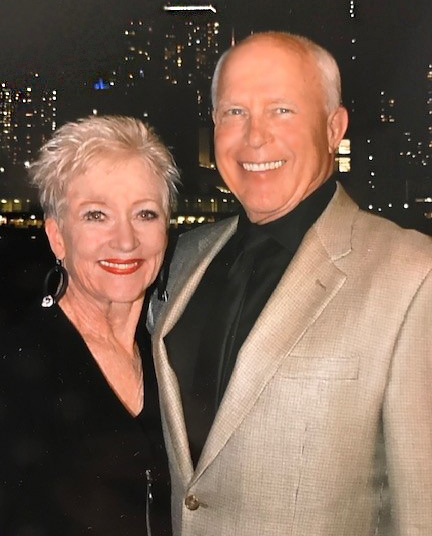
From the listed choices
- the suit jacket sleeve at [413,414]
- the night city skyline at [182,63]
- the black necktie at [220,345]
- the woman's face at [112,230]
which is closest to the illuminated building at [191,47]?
the night city skyline at [182,63]

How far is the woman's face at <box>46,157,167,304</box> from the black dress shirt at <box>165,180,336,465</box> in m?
0.21

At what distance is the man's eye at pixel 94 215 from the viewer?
76.4 inches

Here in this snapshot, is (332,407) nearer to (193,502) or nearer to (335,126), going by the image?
(193,502)

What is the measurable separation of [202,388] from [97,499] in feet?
1.48

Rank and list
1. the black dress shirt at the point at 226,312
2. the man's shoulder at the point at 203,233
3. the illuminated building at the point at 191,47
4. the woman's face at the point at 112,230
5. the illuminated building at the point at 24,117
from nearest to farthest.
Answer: the black dress shirt at the point at 226,312 → the woman's face at the point at 112,230 → the man's shoulder at the point at 203,233 → the illuminated building at the point at 24,117 → the illuminated building at the point at 191,47

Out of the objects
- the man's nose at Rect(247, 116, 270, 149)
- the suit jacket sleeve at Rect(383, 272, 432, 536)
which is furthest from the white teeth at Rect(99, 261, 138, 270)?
the suit jacket sleeve at Rect(383, 272, 432, 536)

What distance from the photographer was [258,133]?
1.87 metres

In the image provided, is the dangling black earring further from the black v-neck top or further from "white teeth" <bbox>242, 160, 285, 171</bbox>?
"white teeth" <bbox>242, 160, 285, 171</bbox>

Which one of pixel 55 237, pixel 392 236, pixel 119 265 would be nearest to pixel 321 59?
pixel 392 236

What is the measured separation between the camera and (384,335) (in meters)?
1.56

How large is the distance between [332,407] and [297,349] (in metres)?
0.16

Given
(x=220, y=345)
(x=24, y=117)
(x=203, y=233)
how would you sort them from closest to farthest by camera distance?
1. (x=220, y=345)
2. (x=203, y=233)
3. (x=24, y=117)

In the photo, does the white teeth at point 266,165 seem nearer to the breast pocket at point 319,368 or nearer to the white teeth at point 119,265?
the white teeth at point 119,265

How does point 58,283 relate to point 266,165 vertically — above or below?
below
